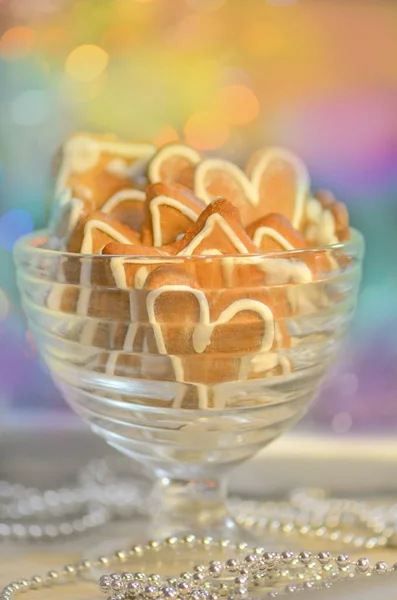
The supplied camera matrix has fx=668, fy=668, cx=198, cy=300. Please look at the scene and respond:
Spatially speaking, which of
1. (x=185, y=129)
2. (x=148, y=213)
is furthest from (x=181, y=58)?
(x=148, y=213)

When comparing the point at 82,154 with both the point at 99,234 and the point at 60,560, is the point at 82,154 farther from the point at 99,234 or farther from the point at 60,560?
the point at 60,560

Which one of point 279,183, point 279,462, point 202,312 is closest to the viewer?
point 202,312

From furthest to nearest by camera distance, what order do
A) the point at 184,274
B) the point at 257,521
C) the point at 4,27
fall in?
the point at 4,27 < the point at 257,521 < the point at 184,274

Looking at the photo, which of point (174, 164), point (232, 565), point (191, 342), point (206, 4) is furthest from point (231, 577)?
point (206, 4)

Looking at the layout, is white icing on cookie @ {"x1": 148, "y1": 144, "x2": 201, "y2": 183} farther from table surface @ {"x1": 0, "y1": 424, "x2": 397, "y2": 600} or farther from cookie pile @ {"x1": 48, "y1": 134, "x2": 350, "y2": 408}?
table surface @ {"x1": 0, "y1": 424, "x2": 397, "y2": 600}

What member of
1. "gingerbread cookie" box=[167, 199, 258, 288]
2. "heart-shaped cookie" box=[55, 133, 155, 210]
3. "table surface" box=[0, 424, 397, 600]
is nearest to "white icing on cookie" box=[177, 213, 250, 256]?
"gingerbread cookie" box=[167, 199, 258, 288]

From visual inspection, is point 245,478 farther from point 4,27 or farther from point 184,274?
point 4,27

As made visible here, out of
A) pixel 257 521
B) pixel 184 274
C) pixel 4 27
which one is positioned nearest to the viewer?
pixel 184 274
